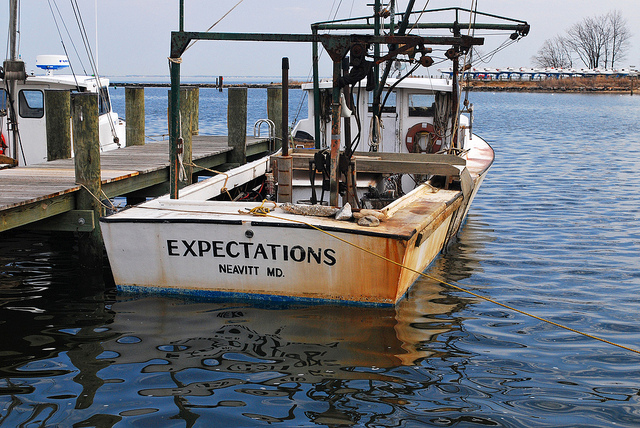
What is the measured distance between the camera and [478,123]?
148 ft

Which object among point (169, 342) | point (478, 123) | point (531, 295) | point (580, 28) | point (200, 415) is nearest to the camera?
point (200, 415)

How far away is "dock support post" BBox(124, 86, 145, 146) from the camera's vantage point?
13.4 m

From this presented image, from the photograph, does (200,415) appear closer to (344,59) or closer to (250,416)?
(250,416)

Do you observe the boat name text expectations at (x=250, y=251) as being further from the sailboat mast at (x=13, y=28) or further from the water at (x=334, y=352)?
the sailboat mast at (x=13, y=28)

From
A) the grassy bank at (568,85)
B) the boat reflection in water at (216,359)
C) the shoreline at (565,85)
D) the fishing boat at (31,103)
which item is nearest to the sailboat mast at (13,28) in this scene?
the fishing boat at (31,103)

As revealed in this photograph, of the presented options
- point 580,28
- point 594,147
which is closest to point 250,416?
point 594,147

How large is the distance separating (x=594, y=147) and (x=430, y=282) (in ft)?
69.8

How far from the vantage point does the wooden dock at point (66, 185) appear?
7.68 metres

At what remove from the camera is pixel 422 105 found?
12.4 meters

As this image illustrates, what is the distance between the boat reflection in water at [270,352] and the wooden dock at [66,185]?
4.72ft

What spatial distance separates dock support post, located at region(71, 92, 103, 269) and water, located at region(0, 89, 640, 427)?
535 millimetres

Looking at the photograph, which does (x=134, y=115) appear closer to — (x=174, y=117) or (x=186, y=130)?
(x=186, y=130)

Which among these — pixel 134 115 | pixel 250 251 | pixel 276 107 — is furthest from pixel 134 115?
pixel 250 251

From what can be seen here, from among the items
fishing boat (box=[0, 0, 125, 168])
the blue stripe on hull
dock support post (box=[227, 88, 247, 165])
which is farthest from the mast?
the blue stripe on hull
